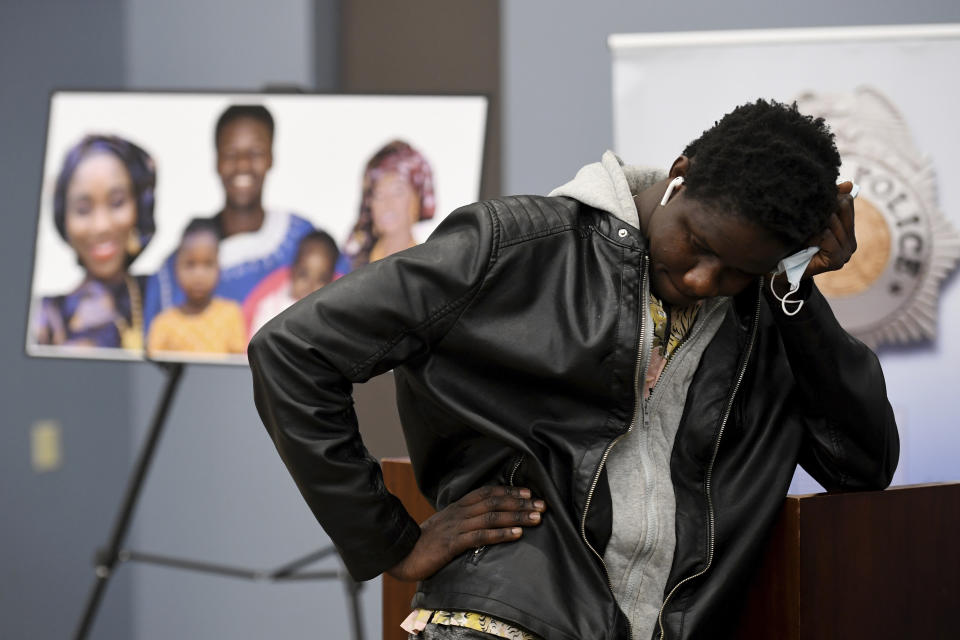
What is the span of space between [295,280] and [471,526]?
46.8 inches

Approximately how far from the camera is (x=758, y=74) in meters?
2.50

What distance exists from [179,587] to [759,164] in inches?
104

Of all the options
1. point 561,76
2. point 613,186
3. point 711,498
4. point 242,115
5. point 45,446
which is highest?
point 561,76

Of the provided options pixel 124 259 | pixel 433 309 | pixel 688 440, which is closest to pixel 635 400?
pixel 688 440

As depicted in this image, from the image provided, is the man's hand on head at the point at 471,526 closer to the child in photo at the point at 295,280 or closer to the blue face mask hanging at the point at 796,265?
the blue face mask hanging at the point at 796,265

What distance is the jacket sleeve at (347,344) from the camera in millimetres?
1183

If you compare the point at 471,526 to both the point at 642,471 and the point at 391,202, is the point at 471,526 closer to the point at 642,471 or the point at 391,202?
the point at 642,471

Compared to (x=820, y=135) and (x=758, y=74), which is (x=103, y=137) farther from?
(x=820, y=135)

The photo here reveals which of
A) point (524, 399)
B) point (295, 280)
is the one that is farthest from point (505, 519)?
point (295, 280)

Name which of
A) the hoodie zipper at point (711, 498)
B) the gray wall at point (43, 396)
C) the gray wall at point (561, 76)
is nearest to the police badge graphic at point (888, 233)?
→ the gray wall at point (561, 76)

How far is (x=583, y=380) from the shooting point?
4.07 ft

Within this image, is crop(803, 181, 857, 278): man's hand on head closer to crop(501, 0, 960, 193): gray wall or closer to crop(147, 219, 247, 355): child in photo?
crop(147, 219, 247, 355): child in photo

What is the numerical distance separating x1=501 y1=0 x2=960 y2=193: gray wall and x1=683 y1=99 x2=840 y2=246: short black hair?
174 centimetres

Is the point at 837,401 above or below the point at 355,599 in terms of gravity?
above
